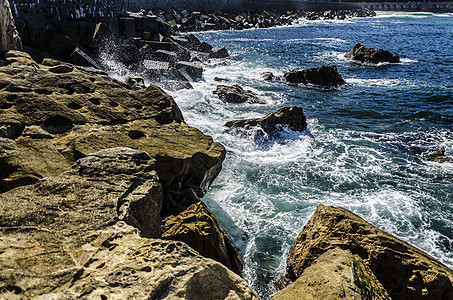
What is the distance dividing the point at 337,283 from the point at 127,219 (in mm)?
1950

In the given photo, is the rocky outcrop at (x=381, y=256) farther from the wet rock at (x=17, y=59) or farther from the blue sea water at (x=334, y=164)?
the wet rock at (x=17, y=59)

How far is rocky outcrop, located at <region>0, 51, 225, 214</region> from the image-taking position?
410cm

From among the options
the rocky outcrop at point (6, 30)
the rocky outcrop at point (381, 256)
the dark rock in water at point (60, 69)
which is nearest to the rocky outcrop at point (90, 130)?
the dark rock in water at point (60, 69)

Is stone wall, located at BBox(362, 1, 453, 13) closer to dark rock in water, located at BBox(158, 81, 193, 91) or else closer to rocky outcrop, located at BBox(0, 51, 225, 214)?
dark rock in water, located at BBox(158, 81, 193, 91)

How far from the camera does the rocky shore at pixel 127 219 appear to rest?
85.9 inches

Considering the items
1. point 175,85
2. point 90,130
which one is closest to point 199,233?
point 90,130

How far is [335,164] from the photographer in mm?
8914

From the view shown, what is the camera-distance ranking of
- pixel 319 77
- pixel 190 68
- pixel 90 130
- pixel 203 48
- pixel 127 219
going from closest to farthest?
pixel 127 219 < pixel 90 130 < pixel 190 68 < pixel 319 77 < pixel 203 48

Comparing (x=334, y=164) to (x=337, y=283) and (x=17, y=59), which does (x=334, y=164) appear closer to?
(x=337, y=283)

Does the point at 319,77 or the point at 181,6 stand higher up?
the point at 181,6

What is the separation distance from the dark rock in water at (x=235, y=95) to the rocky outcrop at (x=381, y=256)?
30.5 feet

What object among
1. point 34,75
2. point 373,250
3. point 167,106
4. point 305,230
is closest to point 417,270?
point 373,250

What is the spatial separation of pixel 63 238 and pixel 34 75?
4.25m

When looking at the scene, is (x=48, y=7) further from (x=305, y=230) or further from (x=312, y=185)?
(x=305, y=230)
